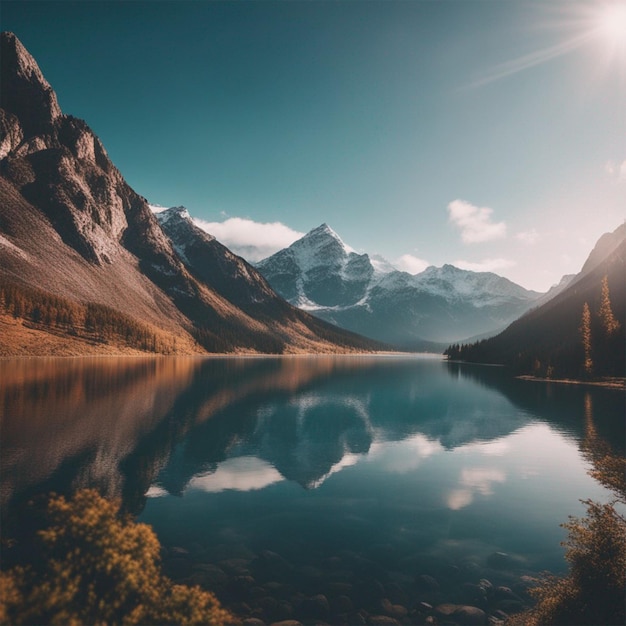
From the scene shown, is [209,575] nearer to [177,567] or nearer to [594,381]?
[177,567]

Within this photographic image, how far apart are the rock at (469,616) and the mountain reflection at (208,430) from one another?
16.3 m

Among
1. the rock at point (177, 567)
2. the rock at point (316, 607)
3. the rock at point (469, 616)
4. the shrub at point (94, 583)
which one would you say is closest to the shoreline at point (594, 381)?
the rock at point (469, 616)

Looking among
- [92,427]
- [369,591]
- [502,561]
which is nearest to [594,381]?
[502,561]

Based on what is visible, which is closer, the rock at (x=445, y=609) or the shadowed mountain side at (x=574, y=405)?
the rock at (x=445, y=609)

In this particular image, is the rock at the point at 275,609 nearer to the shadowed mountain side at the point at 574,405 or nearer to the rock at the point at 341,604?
the rock at the point at 341,604

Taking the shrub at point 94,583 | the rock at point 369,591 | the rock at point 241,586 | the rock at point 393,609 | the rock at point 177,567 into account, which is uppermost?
the shrub at point 94,583

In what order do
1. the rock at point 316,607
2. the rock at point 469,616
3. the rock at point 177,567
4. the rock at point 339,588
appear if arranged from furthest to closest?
the rock at point 177,567, the rock at point 339,588, the rock at point 316,607, the rock at point 469,616

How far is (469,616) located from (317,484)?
75.3 feet

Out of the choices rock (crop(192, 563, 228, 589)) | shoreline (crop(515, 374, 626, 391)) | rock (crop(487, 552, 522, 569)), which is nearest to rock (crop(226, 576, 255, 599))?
rock (crop(192, 563, 228, 589))

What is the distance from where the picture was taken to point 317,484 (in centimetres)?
4156

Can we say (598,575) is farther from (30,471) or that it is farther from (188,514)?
(30,471)

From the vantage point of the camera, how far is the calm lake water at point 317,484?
24016 mm

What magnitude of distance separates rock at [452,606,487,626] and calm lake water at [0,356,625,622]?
1434 mm

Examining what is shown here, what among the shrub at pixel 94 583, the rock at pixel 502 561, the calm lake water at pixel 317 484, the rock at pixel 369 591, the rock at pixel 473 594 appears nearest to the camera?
the shrub at pixel 94 583
